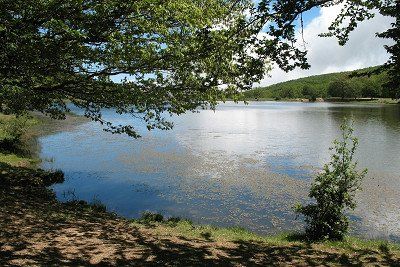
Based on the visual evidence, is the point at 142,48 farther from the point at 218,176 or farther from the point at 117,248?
the point at 218,176

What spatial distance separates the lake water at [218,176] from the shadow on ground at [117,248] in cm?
594

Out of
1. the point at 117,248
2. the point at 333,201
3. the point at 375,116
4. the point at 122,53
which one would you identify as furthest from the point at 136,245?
the point at 375,116

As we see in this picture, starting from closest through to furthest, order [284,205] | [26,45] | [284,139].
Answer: [26,45] → [284,205] → [284,139]

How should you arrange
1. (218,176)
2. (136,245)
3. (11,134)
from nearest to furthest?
1. (136,245)
2. (218,176)
3. (11,134)

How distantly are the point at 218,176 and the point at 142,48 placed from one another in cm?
1895

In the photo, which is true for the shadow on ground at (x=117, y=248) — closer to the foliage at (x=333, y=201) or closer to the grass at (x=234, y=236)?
the grass at (x=234, y=236)

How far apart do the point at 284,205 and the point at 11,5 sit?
17733 mm

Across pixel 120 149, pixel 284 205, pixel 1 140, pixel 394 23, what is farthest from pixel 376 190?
pixel 1 140

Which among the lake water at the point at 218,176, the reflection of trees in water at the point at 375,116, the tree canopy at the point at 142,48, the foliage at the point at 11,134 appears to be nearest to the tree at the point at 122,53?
the tree canopy at the point at 142,48

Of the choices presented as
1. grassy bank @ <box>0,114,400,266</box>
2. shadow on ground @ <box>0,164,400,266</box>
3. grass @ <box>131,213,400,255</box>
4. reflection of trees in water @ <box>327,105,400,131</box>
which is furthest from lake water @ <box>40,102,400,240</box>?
reflection of trees in water @ <box>327,105,400,131</box>

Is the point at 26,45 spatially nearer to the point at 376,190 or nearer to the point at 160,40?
the point at 160,40

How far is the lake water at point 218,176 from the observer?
69.3ft

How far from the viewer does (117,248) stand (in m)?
11.5

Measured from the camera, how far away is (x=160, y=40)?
1306 cm
